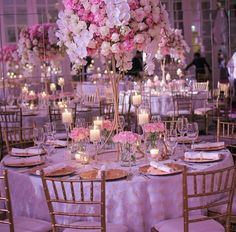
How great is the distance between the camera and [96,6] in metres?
3.81

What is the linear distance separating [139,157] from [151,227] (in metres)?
0.76

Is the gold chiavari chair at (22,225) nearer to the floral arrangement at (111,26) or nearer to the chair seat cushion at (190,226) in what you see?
the chair seat cushion at (190,226)

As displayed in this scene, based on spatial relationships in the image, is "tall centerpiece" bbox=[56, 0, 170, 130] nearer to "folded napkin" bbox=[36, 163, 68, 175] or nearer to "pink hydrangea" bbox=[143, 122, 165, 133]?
"pink hydrangea" bbox=[143, 122, 165, 133]

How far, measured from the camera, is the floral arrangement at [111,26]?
12.5ft

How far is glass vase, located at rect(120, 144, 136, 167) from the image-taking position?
3.86 m

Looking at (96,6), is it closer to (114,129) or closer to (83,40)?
(83,40)

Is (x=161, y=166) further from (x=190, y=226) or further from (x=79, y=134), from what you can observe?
(x=79, y=134)

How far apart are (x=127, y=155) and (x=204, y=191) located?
2.44ft

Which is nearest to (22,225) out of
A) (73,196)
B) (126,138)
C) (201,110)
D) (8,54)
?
(73,196)

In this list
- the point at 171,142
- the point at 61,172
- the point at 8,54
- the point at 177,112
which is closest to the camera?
the point at 61,172

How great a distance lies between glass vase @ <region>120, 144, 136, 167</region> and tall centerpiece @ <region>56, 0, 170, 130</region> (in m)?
0.64

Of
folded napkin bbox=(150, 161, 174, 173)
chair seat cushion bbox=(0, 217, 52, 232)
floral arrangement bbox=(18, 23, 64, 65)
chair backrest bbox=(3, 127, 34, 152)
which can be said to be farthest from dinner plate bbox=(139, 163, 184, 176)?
floral arrangement bbox=(18, 23, 64, 65)

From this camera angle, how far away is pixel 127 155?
12.8ft

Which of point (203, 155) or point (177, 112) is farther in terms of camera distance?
point (177, 112)
